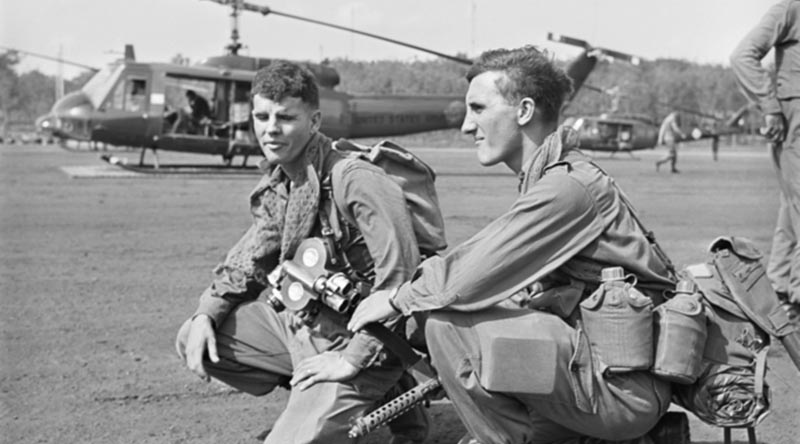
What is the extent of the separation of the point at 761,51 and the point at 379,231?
3.71 m

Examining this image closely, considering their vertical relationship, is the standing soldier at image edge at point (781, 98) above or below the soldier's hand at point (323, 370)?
above

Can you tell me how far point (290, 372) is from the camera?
3.95 m

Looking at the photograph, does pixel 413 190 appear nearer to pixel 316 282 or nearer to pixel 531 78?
pixel 316 282

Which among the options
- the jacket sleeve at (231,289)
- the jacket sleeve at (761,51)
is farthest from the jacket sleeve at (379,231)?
the jacket sleeve at (761,51)

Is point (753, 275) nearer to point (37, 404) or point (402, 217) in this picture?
point (402, 217)

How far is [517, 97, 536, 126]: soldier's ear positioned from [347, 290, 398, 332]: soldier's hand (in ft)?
2.24

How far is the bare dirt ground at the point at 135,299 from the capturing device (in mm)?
4371

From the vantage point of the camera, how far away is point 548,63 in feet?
10.6

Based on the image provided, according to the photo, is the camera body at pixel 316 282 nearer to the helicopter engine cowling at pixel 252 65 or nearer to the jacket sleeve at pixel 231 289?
the jacket sleeve at pixel 231 289

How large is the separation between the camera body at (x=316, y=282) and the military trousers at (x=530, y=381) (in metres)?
0.51

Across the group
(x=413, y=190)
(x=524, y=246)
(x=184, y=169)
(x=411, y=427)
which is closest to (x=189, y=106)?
(x=184, y=169)

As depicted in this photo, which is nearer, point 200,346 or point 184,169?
point 200,346

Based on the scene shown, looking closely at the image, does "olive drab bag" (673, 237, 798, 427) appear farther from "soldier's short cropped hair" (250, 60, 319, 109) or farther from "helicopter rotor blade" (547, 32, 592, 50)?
"helicopter rotor blade" (547, 32, 592, 50)

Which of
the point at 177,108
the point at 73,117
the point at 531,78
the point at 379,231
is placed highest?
the point at 531,78
